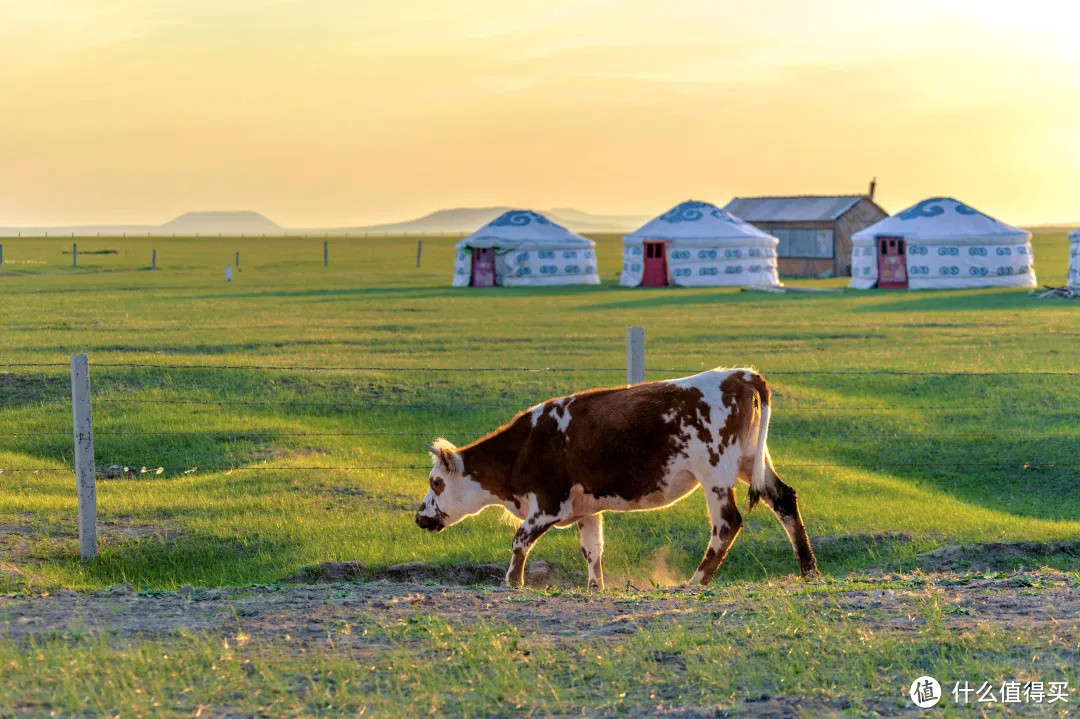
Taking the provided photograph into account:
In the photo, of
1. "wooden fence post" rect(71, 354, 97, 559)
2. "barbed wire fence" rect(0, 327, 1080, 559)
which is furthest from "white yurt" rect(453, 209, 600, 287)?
"wooden fence post" rect(71, 354, 97, 559)

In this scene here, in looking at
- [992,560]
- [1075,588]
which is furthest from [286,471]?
[1075,588]

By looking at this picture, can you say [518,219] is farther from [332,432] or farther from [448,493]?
[448,493]

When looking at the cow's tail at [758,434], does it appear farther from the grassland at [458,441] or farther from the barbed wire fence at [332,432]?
the barbed wire fence at [332,432]

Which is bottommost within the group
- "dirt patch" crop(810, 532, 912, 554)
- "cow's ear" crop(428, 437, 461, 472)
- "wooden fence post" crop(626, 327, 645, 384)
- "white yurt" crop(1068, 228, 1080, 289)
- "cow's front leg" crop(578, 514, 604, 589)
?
"dirt patch" crop(810, 532, 912, 554)

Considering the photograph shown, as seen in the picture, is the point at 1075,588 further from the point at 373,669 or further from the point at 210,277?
the point at 210,277

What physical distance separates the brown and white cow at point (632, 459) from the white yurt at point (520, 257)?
4556 cm

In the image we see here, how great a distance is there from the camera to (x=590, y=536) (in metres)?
9.29

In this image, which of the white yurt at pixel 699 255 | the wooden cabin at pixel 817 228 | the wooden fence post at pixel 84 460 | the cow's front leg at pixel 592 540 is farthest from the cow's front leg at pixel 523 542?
the wooden cabin at pixel 817 228

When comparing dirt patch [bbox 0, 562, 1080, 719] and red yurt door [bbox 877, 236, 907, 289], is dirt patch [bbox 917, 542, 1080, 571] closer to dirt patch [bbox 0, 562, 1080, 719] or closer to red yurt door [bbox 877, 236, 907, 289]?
dirt patch [bbox 0, 562, 1080, 719]

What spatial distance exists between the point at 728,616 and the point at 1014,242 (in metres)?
50.0

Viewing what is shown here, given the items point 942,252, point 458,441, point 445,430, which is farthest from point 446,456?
point 942,252

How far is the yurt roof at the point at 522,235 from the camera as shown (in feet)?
181

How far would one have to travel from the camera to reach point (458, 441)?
15156mm

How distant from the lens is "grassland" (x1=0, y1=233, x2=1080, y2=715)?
10094 millimetres
